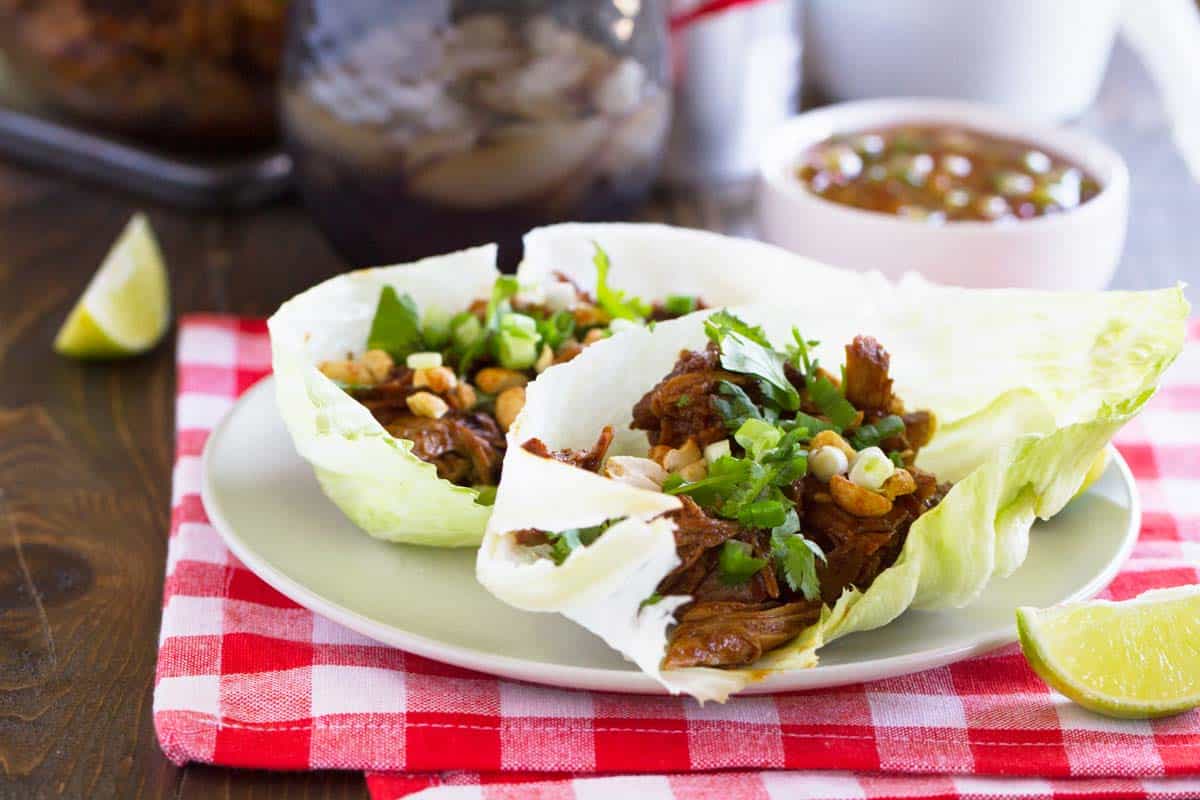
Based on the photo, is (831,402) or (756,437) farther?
(831,402)

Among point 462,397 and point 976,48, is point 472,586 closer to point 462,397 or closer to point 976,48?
point 462,397

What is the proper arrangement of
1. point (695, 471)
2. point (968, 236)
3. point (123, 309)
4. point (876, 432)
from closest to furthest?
1. point (695, 471)
2. point (876, 432)
3. point (968, 236)
4. point (123, 309)

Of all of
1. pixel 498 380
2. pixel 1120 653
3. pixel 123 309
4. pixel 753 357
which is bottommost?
pixel 123 309

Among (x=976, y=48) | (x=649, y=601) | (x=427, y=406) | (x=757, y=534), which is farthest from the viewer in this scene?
(x=976, y=48)

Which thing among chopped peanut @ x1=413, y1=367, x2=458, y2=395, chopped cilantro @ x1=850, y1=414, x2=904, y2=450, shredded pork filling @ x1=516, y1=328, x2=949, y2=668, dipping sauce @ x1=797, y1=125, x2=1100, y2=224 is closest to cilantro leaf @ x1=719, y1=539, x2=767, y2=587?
shredded pork filling @ x1=516, y1=328, x2=949, y2=668

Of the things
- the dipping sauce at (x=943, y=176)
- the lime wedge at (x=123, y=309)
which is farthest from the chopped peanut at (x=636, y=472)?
the lime wedge at (x=123, y=309)

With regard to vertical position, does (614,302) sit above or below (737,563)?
below

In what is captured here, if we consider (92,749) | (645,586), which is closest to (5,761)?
(92,749)

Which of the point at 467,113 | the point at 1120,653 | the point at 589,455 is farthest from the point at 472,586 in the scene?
the point at 467,113
